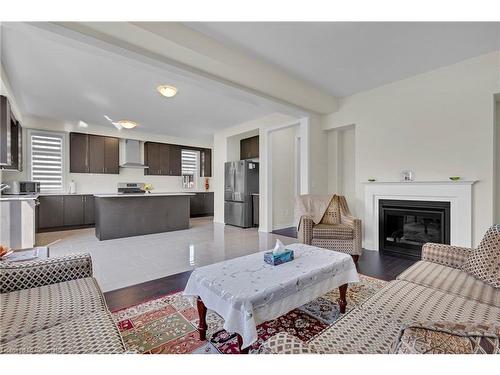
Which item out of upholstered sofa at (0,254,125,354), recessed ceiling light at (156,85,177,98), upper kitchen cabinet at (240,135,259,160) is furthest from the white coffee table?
upper kitchen cabinet at (240,135,259,160)

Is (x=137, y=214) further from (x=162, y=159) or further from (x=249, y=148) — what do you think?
(x=249, y=148)

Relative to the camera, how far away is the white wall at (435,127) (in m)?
2.94

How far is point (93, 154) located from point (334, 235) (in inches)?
248

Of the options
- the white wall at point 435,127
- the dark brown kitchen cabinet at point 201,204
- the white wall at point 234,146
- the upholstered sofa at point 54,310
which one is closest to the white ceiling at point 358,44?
the white wall at point 435,127

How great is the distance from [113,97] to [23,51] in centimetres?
149

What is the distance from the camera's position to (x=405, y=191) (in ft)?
11.6

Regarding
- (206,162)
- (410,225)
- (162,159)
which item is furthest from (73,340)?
(206,162)

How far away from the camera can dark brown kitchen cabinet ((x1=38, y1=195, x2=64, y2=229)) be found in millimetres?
5438

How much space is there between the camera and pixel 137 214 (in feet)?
16.8

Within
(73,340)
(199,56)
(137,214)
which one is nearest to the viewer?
(73,340)

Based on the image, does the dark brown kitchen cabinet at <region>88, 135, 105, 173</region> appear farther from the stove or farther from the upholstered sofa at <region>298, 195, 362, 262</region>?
the upholstered sofa at <region>298, 195, 362, 262</region>

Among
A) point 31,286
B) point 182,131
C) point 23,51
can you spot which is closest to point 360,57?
point 31,286

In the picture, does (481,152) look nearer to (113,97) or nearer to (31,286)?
(31,286)

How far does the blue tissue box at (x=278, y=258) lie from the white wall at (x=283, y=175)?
3637 mm
